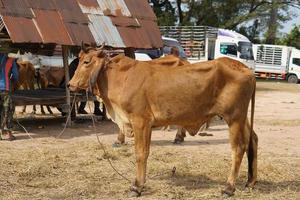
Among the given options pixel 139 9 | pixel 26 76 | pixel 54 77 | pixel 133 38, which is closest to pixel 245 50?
pixel 139 9

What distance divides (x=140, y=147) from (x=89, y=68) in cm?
133

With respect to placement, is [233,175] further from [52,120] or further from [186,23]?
[186,23]

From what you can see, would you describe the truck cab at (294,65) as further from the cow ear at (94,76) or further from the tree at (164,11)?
the cow ear at (94,76)

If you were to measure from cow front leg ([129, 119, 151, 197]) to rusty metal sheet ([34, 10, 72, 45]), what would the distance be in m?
5.46

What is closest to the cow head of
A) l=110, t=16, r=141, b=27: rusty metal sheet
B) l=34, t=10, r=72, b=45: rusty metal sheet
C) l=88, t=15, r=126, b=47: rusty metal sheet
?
l=34, t=10, r=72, b=45: rusty metal sheet

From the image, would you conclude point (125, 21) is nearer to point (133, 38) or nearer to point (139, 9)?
point (133, 38)

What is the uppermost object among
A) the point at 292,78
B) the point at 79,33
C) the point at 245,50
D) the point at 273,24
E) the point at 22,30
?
the point at 22,30

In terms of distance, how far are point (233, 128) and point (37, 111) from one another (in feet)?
35.4

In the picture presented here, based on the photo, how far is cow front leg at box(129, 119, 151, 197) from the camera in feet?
24.4

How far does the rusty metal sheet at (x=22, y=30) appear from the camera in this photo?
38.5 feet

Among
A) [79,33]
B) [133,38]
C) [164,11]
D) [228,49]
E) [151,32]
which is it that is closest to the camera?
[79,33]

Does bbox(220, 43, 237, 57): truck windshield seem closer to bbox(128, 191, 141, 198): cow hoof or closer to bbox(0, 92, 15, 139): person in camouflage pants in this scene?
bbox(0, 92, 15, 139): person in camouflage pants

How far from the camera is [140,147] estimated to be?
7.49 meters

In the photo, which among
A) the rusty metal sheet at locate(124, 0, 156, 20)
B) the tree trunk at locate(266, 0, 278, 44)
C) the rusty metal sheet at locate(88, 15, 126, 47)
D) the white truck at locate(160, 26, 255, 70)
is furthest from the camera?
the tree trunk at locate(266, 0, 278, 44)
